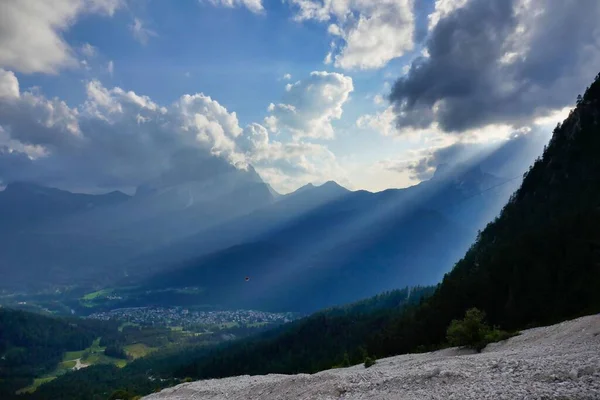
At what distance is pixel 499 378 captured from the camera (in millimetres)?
22406

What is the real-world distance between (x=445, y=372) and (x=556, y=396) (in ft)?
27.3

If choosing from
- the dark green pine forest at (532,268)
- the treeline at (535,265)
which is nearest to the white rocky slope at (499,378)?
the treeline at (535,265)

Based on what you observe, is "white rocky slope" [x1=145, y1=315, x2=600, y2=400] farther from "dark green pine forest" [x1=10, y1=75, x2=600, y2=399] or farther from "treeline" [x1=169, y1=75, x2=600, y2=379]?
"dark green pine forest" [x1=10, y1=75, x2=600, y2=399]

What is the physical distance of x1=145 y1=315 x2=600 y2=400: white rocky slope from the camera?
19.5 metres

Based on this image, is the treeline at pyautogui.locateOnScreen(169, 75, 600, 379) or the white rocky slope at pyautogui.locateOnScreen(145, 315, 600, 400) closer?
the white rocky slope at pyautogui.locateOnScreen(145, 315, 600, 400)

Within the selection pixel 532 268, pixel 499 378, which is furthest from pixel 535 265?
pixel 499 378

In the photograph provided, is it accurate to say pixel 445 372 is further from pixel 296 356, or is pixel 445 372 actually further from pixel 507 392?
pixel 296 356

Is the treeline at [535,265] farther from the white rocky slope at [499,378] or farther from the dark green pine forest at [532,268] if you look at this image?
the white rocky slope at [499,378]

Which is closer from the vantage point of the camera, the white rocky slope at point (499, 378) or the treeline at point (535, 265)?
the white rocky slope at point (499, 378)

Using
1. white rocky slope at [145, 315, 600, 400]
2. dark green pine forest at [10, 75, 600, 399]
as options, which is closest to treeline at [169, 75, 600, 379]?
dark green pine forest at [10, 75, 600, 399]

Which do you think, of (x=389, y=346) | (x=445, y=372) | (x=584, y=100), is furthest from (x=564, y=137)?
(x=445, y=372)

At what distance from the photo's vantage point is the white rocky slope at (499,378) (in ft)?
64.0

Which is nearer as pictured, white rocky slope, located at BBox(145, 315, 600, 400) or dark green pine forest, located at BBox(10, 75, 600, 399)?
white rocky slope, located at BBox(145, 315, 600, 400)

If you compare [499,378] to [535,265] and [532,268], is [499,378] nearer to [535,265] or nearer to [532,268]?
[532,268]
